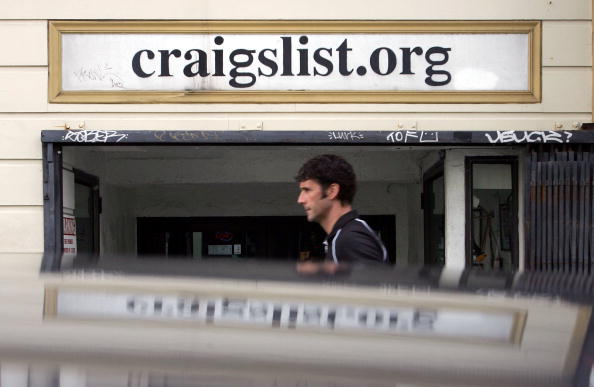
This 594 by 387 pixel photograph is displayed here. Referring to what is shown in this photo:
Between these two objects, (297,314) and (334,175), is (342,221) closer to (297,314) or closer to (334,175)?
(334,175)

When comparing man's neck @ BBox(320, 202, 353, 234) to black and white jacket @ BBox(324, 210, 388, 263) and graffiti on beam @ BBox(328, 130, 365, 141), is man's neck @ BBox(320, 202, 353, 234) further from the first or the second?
graffiti on beam @ BBox(328, 130, 365, 141)

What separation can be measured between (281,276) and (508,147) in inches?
219

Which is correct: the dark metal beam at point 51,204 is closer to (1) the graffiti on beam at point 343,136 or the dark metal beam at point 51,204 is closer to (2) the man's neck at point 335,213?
(1) the graffiti on beam at point 343,136

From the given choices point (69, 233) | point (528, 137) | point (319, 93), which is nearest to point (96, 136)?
point (69, 233)

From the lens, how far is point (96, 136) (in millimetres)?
6840

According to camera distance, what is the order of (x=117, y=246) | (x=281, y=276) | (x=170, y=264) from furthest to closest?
(x=117, y=246)
(x=170, y=264)
(x=281, y=276)

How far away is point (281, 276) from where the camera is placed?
1970mm

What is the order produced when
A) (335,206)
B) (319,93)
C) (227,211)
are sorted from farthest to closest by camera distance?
(227,211) < (319,93) < (335,206)

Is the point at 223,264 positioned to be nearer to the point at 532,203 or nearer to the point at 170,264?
the point at 170,264

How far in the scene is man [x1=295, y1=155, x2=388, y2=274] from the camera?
333 centimetres

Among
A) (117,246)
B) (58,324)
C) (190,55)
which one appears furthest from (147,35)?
(58,324)

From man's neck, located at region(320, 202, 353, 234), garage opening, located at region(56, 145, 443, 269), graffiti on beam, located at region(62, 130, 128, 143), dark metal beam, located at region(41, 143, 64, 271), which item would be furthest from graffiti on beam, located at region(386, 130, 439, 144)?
man's neck, located at region(320, 202, 353, 234)

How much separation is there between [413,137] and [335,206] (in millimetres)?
3329

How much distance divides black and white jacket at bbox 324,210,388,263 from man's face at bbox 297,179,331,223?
276 mm
